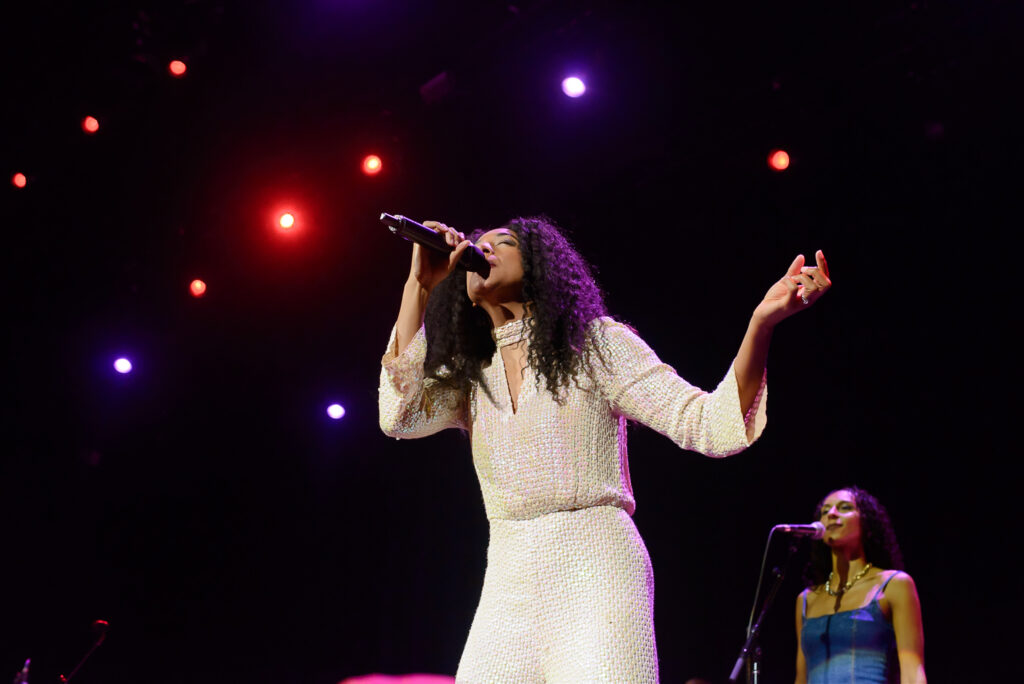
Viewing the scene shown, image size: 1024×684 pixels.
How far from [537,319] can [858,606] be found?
111 inches

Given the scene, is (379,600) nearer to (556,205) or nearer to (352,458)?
(352,458)

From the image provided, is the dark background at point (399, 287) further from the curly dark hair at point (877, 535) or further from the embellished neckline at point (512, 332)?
the embellished neckline at point (512, 332)

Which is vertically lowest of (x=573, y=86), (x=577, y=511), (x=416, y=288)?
(x=577, y=511)

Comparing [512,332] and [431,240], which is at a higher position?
[431,240]

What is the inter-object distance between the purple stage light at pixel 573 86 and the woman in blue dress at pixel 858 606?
2400mm

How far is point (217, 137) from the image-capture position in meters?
5.14

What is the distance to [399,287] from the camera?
5.47 metres

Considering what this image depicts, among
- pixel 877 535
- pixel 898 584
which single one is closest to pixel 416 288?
pixel 898 584

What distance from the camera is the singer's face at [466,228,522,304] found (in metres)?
2.17

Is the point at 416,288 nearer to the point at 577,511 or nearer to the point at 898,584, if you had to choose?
the point at 577,511

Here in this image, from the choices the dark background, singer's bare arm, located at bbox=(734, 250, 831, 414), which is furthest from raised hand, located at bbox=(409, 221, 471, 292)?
the dark background

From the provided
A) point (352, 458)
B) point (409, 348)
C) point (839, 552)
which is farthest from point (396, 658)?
point (409, 348)

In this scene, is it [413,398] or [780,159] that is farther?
[780,159]

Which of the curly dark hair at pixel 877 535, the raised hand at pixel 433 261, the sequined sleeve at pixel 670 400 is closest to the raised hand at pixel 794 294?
the sequined sleeve at pixel 670 400
